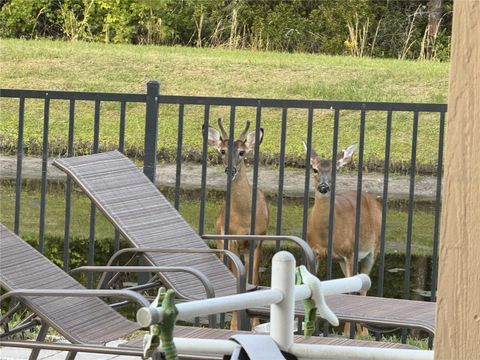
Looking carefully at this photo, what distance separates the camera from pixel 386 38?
69.2 feet

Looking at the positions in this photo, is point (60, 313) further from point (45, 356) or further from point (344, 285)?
point (344, 285)

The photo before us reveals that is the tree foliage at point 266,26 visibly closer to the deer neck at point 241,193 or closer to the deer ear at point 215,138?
the deer neck at point 241,193

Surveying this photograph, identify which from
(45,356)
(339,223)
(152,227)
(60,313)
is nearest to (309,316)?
(60,313)

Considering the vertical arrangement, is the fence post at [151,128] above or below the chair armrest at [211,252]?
above

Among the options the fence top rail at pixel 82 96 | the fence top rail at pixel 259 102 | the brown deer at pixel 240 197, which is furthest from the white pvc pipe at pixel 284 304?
the brown deer at pixel 240 197

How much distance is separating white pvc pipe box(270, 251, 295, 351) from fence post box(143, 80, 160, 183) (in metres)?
3.48

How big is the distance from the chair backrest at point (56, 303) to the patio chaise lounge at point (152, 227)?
37 cm

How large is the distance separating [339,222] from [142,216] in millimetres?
2696

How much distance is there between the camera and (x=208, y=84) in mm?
19547

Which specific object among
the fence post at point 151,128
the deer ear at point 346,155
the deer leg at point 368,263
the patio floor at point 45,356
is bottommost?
the deer leg at point 368,263

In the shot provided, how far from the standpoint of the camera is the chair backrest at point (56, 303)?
356 centimetres

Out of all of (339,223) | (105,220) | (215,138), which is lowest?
(105,220)

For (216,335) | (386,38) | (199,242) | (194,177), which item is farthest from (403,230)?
(386,38)

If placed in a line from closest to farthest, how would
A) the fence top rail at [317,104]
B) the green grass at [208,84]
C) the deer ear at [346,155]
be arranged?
the fence top rail at [317,104] → the deer ear at [346,155] → the green grass at [208,84]
